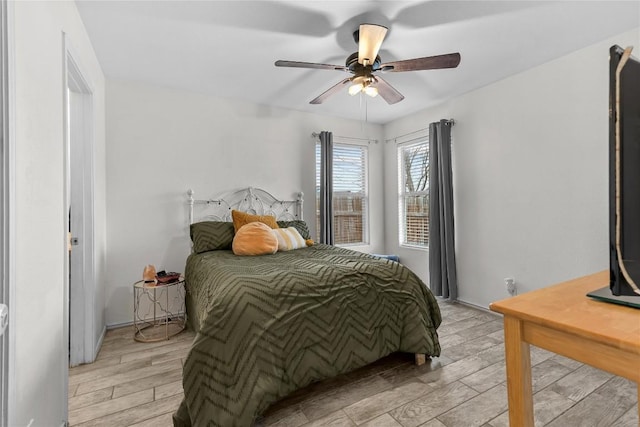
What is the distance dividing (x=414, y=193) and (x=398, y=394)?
290cm

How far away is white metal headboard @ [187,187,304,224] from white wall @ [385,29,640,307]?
6.77 ft

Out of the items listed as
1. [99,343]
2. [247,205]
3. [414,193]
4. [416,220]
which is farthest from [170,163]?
[416,220]

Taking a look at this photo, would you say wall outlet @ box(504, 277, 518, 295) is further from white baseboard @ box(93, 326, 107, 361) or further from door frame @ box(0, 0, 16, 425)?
white baseboard @ box(93, 326, 107, 361)

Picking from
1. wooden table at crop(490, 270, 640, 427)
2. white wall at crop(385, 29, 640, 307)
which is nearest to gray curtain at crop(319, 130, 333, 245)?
white wall at crop(385, 29, 640, 307)

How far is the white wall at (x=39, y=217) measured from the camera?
3.61ft

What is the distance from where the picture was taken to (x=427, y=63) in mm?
2061

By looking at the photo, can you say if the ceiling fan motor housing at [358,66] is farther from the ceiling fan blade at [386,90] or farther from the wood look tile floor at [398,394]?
the wood look tile floor at [398,394]

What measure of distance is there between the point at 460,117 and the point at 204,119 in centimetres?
298

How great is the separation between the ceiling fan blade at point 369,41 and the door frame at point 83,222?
1968 mm

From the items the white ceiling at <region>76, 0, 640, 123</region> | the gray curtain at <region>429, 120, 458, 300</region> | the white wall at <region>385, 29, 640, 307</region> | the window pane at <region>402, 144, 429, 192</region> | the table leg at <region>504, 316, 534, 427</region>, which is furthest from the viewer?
the window pane at <region>402, 144, 429, 192</region>

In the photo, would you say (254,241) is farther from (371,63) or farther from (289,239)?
(371,63)

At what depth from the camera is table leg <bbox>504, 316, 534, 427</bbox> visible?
76cm

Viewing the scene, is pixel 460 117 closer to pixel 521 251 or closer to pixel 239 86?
pixel 521 251

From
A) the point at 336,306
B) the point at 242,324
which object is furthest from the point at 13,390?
the point at 336,306
